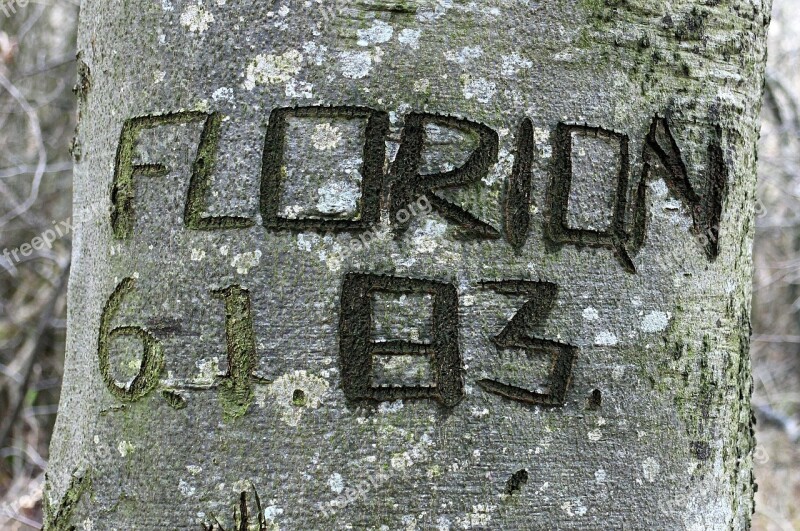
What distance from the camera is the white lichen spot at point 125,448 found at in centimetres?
111

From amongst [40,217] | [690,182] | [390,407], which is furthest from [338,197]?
[40,217]

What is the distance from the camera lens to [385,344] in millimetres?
1066

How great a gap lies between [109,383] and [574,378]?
66 cm

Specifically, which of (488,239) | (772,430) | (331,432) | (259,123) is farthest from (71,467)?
(772,430)

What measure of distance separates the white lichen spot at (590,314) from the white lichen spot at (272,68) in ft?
1.66

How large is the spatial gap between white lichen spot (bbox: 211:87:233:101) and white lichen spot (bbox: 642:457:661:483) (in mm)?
752

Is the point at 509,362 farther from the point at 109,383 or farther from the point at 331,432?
the point at 109,383

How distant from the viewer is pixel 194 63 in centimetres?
112

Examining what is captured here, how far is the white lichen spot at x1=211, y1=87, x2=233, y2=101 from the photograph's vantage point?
1.10 metres

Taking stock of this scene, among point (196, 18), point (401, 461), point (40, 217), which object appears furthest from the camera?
point (40, 217)

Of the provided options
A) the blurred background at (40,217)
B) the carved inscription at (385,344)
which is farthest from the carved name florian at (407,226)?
the blurred background at (40,217)

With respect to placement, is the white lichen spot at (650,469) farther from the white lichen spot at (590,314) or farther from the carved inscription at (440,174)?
the carved inscription at (440,174)

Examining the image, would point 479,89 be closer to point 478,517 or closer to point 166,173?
point 166,173

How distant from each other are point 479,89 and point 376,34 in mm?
156
